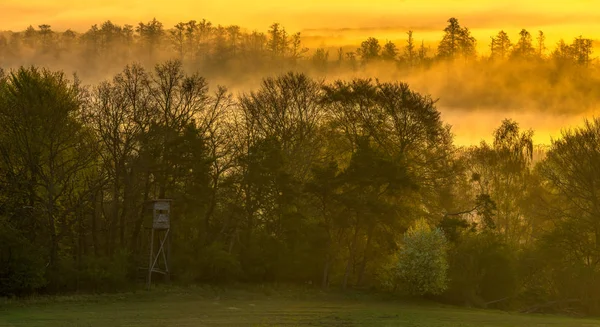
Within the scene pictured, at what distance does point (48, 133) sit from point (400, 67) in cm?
12663

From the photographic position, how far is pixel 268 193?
2854 inches

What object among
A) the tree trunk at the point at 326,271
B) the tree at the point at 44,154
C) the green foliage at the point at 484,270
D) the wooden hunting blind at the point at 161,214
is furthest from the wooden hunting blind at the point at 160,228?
the green foliage at the point at 484,270

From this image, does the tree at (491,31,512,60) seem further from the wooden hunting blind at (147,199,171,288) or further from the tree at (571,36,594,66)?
the wooden hunting blind at (147,199,171,288)

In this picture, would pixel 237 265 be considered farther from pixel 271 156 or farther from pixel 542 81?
pixel 542 81

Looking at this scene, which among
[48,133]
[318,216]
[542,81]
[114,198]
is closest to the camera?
[48,133]

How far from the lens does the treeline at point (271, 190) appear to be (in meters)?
63.3

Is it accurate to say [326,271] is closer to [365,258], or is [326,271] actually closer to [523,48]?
[365,258]

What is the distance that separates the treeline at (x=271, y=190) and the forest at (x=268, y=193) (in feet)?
0.51

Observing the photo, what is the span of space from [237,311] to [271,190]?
19988 mm

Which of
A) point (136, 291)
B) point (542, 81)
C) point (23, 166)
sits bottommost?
point (136, 291)

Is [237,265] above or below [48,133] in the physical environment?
below

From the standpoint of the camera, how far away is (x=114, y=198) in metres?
68.4

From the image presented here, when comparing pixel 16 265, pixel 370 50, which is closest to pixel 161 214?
pixel 16 265

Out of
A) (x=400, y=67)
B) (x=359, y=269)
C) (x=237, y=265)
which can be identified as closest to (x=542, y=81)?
(x=400, y=67)
